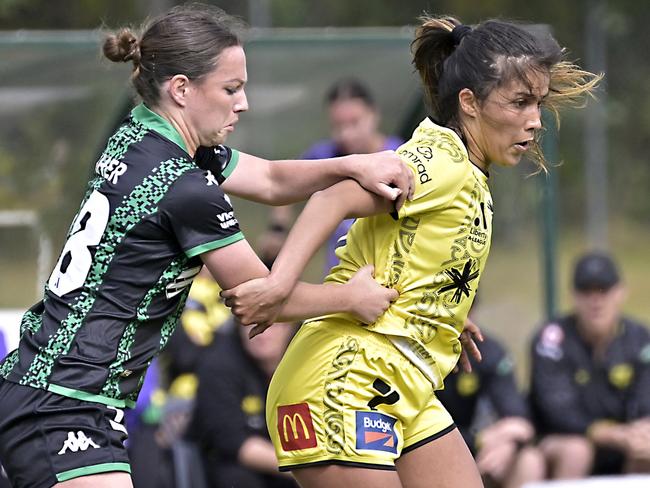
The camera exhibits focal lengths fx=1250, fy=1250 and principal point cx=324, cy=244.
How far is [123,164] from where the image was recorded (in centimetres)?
323

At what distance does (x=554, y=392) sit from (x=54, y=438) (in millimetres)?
4113

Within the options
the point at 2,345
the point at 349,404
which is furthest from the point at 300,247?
the point at 2,345

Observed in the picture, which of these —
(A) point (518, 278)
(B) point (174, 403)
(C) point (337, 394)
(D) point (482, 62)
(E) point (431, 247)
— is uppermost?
(D) point (482, 62)

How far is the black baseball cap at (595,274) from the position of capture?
6785mm

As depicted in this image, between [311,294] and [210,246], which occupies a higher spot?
[210,246]

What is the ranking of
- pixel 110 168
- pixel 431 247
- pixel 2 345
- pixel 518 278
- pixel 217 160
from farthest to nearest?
1. pixel 518 278
2. pixel 2 345
3. pixel 217 160
4. pixel 431 247
5. pixel 110 168

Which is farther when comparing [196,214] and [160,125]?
[160,125]

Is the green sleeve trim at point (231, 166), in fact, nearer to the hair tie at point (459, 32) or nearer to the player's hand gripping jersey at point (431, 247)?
the player's hand gripping jersey at point (431, 247)

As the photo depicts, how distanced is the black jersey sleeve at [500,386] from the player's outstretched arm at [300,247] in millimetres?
3391

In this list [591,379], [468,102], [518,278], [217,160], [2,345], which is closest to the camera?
[468,102]

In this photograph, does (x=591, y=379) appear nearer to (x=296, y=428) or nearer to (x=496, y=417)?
(x=496, y=417)

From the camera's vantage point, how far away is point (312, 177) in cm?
368

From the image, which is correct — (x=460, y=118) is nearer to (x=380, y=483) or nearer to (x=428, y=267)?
(x=428, y=267)

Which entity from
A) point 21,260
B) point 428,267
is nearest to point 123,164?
point 428,267
